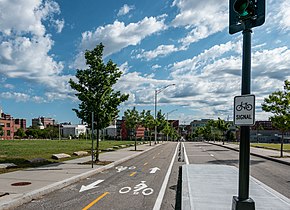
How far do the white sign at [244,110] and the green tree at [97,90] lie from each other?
15.0 m

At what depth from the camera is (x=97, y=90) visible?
19422 mm

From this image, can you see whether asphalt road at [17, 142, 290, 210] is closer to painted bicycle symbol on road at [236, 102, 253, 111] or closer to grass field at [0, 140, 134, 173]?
painted bicycle symbol on road at [236, 102, 253, 111]

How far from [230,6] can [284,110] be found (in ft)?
74.8

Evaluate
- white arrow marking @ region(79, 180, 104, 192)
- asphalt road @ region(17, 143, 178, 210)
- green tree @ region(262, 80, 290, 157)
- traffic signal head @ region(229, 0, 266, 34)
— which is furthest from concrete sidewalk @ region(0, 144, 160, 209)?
green tree @ region(262, 80, 290, 157)

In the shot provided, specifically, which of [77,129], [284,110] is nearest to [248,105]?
[284,110]

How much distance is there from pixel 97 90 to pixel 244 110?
15845 millimetres

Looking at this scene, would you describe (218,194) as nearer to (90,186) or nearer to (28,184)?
(90,186)

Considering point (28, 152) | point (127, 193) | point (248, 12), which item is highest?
point (248, 12)

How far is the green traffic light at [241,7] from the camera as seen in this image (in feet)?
14.2

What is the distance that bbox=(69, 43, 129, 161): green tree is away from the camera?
18.9m

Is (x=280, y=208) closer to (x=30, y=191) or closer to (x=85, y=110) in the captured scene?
(x=30, y=191)

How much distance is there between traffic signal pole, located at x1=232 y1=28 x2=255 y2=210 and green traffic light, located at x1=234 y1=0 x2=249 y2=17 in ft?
0.96

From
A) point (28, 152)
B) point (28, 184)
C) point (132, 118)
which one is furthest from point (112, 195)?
point (132, 118)

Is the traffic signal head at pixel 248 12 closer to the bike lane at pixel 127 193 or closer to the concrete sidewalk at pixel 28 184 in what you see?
the bike lane at pixel 127 193
